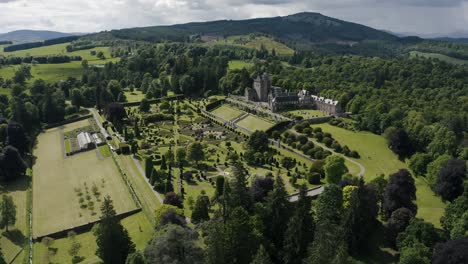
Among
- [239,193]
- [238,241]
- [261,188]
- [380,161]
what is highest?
[239,193]

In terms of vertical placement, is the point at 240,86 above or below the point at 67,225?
above

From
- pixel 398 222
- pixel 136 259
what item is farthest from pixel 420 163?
pixel 136 259

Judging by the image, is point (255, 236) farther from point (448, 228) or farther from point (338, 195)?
point (448, 228)

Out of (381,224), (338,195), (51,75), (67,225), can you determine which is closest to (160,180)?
(67,225)

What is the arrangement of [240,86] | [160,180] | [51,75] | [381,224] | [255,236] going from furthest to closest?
[51,75] → [240,86] → [160,180] → [381,224] → [255,236]

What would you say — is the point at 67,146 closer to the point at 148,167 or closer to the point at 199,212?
the point at 148,167

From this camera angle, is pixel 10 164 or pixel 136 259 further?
pixel 10 164

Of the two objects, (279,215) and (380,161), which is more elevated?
(279,215)
